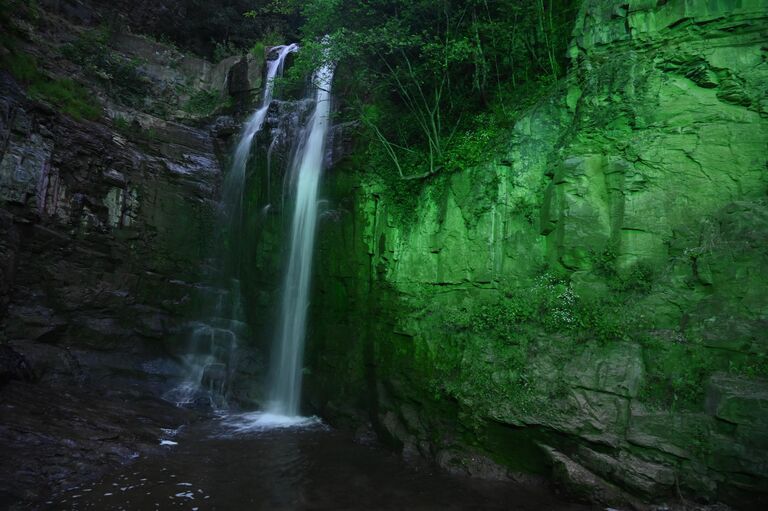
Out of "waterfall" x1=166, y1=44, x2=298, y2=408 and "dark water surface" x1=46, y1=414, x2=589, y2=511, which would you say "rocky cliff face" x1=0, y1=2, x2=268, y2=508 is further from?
"dark water surface" x1=46, y1=414, x2=589, y2=511

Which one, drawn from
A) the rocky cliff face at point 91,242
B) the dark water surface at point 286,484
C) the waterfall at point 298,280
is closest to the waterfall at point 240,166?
the rocky cliff face at point 91,242

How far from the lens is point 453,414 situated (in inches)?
328

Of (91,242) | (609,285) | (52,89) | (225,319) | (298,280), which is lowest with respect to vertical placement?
(225,319)

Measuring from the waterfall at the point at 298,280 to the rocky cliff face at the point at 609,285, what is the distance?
7.05 feet

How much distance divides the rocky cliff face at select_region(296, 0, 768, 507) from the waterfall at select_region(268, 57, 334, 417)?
2.15 m

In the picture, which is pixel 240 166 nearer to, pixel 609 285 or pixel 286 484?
pixel 286 484

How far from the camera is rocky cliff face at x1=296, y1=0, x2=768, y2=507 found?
6.51 metres

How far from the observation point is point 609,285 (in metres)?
7.86

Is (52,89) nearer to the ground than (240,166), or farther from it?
farther from it

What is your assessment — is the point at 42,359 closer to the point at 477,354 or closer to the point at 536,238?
the point at 477,354

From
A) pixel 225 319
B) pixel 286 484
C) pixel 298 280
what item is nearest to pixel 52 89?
pixel 225 319

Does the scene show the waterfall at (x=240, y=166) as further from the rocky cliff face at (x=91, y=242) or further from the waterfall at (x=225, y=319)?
the rocky cliff face at (x=91, y=242)

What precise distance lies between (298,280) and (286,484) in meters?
5.94

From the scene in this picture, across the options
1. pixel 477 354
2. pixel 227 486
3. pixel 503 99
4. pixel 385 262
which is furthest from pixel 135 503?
pixel 503 99
